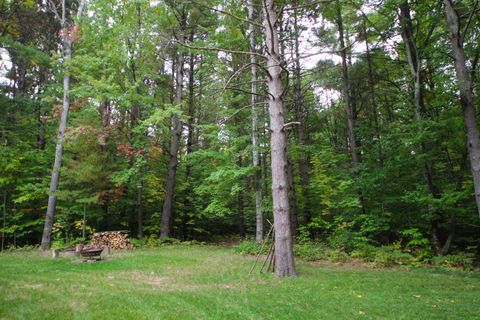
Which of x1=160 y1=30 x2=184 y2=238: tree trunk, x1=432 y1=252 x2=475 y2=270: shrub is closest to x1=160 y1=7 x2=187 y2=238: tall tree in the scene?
x1=160 y1=30 x2=184 y2=238: tree trunk

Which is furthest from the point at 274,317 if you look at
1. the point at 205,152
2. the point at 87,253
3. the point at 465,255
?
the point at 205,152

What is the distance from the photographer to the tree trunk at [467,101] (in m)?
7.18

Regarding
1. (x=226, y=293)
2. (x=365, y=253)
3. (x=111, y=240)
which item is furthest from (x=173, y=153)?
(x=226, y=293)

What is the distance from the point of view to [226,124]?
48.5 feet

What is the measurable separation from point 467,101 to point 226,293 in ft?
24.0

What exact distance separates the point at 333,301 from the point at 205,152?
9193mm

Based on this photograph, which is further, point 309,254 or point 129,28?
point 129,28

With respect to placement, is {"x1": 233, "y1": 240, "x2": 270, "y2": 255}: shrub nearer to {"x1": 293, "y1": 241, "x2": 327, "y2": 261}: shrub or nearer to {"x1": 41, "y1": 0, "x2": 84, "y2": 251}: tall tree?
{"x1": 293, "y1": 241, "x2": 327, "y2": 261}: shrub

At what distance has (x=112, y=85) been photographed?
13195 millimetres

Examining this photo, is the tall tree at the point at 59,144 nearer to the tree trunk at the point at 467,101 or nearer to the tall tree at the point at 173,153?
the tall tree at the point at 173,153

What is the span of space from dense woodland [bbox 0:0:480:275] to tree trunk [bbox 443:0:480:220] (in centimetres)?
199

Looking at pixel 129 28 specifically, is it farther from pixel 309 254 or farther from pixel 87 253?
pixel 309 254

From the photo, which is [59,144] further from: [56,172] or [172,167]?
[172,167]

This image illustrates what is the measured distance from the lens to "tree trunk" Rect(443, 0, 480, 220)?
23.5 ft
